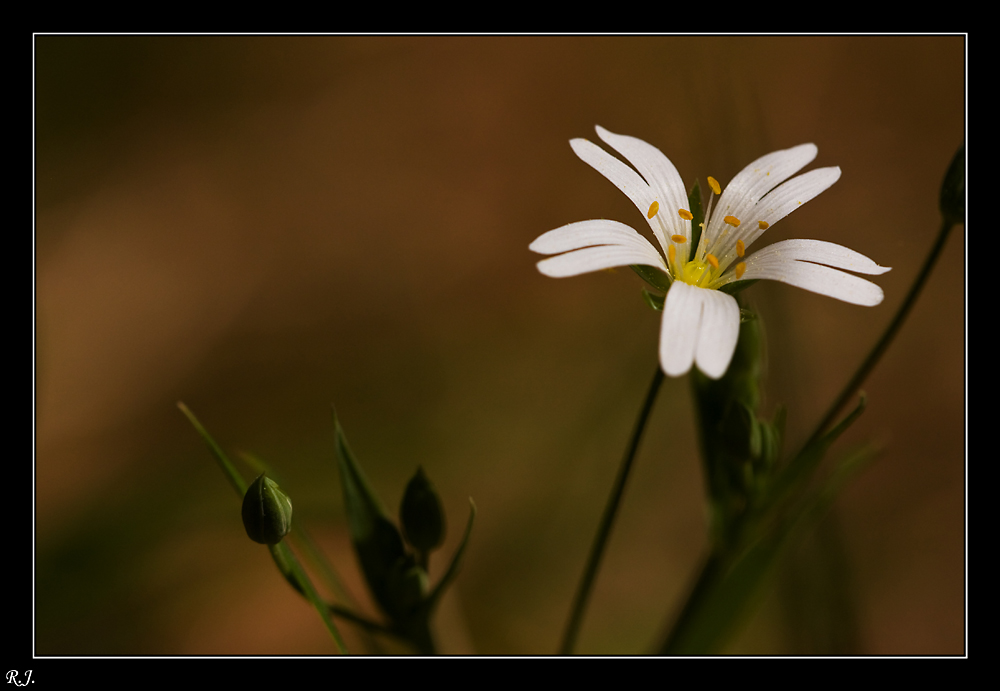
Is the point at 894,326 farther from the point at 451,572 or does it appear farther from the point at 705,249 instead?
the point at 451,572

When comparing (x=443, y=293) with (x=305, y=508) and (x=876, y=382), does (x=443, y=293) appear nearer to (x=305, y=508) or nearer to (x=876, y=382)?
(x=305, y=508)

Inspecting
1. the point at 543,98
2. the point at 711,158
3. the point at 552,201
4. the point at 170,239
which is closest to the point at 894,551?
the point at 711,158

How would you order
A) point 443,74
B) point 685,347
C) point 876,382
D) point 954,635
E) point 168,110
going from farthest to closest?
point 443,74, point 168,110, point 876,382, point 954,635, point 685,347

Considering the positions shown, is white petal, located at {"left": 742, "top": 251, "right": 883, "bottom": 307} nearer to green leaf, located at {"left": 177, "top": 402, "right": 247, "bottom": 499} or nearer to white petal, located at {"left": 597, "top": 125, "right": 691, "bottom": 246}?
white petal, located at {"left": 597, "top": 125, "right": 691, "bottom": 246}

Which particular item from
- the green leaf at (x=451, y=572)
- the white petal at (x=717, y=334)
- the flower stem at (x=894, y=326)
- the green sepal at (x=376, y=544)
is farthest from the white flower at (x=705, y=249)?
the green sepal at (x=376, y=544)

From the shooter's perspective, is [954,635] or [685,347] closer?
[685,347]

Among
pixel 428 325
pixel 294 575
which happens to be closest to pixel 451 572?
pixel 294 575
